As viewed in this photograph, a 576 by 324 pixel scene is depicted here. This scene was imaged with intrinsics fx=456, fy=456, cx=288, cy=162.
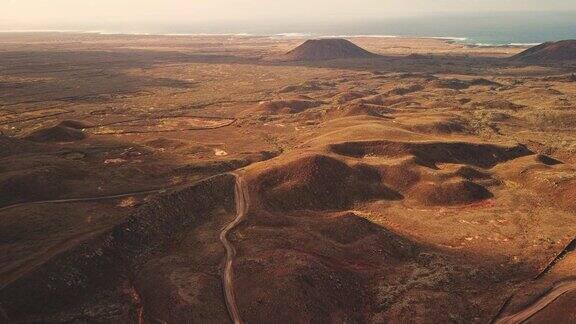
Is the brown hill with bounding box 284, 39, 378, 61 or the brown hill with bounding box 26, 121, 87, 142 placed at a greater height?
the brown hill with bounding box 284, 39, 378, 61

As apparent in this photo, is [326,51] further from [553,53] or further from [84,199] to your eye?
[84,199]

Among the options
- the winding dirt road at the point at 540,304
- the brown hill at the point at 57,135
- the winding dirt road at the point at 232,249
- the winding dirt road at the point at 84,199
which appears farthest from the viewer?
the brown hill at the point at 57,135

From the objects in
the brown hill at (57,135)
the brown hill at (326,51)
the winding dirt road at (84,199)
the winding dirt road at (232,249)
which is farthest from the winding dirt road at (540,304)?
the brown hill at (326,51)

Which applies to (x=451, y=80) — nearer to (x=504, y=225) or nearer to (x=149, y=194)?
(x=504, y=225)

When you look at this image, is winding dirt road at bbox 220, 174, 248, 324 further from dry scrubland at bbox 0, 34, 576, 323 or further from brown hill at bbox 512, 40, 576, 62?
brown hill at bbox 512, 40, 576, 62

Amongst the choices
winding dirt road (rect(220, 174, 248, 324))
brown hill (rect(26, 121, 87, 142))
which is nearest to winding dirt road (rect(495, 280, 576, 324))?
winding dirt road (rect(220, 174, 248, 324))

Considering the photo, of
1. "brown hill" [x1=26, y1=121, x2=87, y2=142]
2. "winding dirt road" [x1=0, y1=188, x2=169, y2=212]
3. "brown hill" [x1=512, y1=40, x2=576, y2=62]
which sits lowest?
"winding dirt road" [x1=0, y1=188, x2=169, y2=212]

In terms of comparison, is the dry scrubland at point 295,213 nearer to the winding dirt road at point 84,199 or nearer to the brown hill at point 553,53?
the winding dirt road at point 84,199
